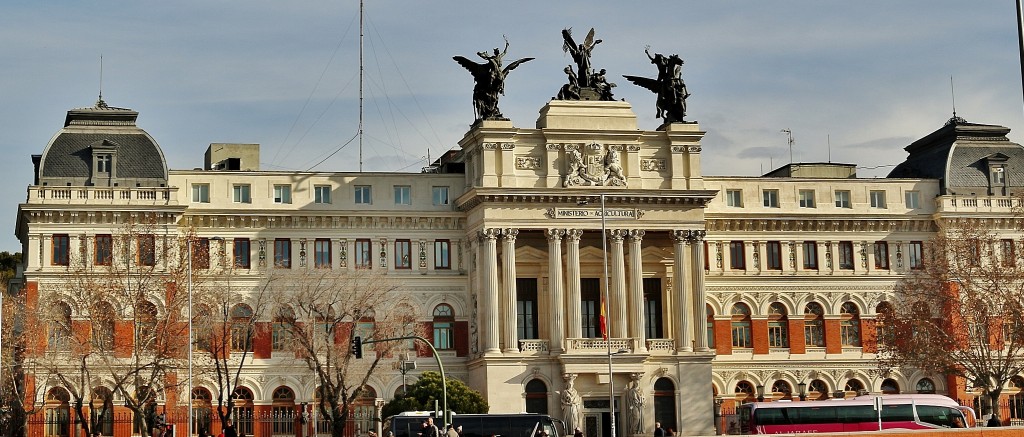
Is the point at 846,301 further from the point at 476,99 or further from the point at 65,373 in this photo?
the point at 65,373

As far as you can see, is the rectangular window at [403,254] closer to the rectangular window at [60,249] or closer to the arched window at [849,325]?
the rectangular window at [60,249]

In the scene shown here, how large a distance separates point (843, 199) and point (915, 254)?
6.28 meters

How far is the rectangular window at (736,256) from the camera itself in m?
94.1

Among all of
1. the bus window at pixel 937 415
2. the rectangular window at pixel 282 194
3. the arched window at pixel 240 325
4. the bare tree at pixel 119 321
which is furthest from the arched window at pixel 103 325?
the bus window at pixel 937 415

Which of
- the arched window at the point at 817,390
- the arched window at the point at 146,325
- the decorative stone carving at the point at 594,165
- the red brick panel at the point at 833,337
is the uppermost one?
the decorative stone carving at the point at 594,165

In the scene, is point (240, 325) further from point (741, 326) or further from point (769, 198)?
point (769, 198)

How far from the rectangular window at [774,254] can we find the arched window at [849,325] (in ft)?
17.8

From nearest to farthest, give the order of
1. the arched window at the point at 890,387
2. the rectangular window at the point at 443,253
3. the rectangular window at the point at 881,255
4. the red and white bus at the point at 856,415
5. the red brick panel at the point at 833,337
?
the red and white bus at the point at 856,415
the rectangular window at the point at 443,253
the red brick panel at the point at 833,337
the arched window at the point at 890,387
the rectangular window at the point at 881,255

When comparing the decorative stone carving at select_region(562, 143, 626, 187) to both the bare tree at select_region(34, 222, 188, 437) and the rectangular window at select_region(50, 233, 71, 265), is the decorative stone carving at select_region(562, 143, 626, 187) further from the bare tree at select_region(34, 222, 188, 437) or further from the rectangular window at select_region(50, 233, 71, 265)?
the rectangular window at select_region(50, 233, 71, 265)

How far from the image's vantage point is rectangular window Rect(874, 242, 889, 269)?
9588 cm

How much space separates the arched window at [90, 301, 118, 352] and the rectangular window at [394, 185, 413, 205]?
66.6ft

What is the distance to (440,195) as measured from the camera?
3588 inches

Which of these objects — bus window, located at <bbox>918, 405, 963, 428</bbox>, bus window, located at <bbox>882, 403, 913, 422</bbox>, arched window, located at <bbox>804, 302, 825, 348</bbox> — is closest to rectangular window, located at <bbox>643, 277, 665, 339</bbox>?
arched window, located at <bbox>804, 302, 825, 348</bbox>

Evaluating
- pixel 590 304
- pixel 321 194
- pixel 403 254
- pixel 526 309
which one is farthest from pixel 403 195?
pixel 590 304
